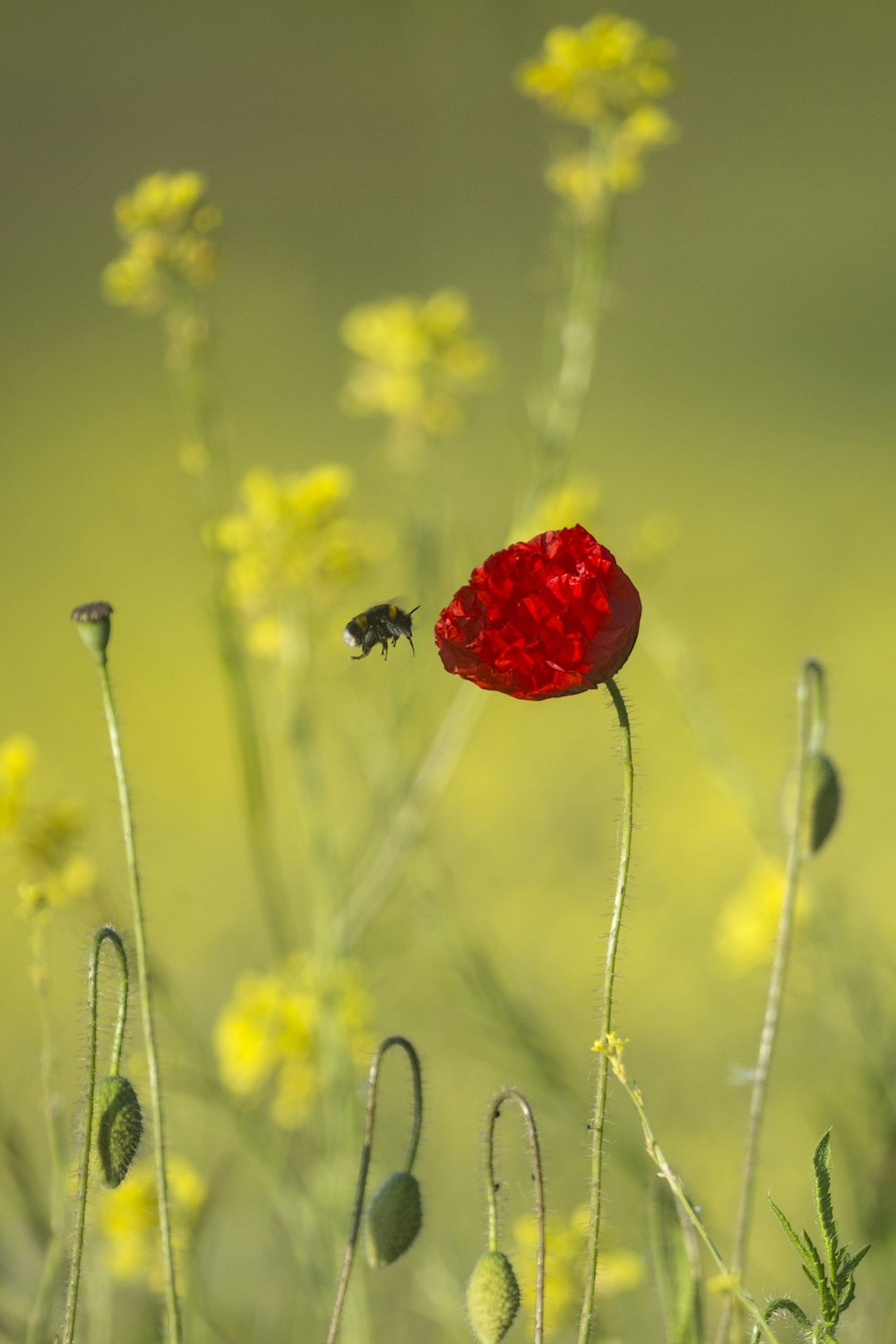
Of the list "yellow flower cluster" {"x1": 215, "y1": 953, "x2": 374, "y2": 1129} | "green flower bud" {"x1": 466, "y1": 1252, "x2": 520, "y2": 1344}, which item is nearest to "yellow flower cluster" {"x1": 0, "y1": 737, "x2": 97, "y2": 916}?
"yellow flower cluster" {"x1": 215, "y1": 953, "x2": 374, "y2": 1129}

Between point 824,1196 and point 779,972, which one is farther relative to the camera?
A: point 779,972

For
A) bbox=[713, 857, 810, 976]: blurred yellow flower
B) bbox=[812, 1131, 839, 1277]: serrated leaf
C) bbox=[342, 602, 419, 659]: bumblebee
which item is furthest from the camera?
bbox=[713, 857, 810, 976]: blurred yellow flower

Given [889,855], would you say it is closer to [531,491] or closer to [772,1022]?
[531,491]

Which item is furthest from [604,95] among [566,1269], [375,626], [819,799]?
[566,1269]

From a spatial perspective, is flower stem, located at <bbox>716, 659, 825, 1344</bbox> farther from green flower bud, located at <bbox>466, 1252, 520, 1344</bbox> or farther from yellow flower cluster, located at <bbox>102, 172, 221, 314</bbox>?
yellow flower cluster, located at <bbox>102, 172, 221, 314</bbox>

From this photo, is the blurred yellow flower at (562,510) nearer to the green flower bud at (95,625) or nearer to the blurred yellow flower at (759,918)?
the blurred yellow flower at (759,918)

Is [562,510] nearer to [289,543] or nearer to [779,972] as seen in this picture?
[289,543]

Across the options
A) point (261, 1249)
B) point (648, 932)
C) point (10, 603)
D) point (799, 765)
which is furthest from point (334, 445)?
point (799, 765)
